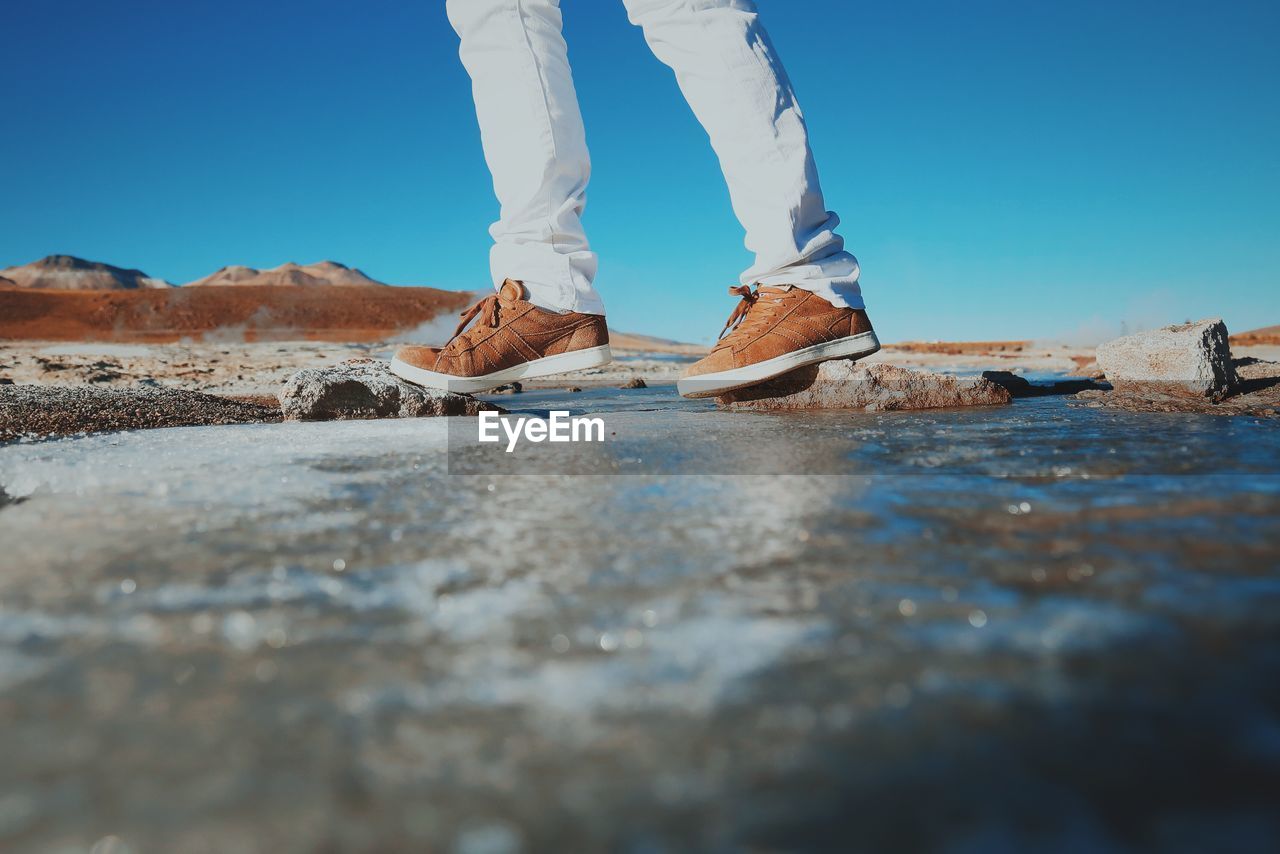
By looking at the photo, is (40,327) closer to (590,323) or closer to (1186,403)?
(590,323)

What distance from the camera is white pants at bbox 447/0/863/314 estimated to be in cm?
201

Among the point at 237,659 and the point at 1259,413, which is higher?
the point at 1259,413

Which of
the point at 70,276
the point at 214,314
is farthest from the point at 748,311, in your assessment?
the point at 70,276

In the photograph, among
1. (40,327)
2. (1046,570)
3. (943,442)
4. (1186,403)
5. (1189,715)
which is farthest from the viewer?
(40,327)

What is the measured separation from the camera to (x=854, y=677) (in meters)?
0.44

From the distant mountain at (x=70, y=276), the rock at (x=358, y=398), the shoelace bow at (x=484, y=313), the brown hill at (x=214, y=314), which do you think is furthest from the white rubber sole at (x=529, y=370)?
the distant mountain at (x=70, y=276)

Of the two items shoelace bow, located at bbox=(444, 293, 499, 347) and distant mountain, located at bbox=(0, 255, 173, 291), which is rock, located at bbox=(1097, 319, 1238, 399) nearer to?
shoelace bow, located at bbox=(444, 293, 499, 347)

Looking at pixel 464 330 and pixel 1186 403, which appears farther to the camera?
pixel 464 330

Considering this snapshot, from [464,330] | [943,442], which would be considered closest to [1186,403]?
[943,442]

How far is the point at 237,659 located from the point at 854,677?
373 mm

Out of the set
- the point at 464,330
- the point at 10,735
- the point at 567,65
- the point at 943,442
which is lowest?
the point at 10,735

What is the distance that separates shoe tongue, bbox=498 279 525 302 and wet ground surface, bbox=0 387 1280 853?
4.69 feet

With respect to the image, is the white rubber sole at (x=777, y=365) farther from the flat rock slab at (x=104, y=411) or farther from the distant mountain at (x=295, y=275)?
the distant mountain at (x=295, y=275)

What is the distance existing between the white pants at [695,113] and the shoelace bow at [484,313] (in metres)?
0.07
